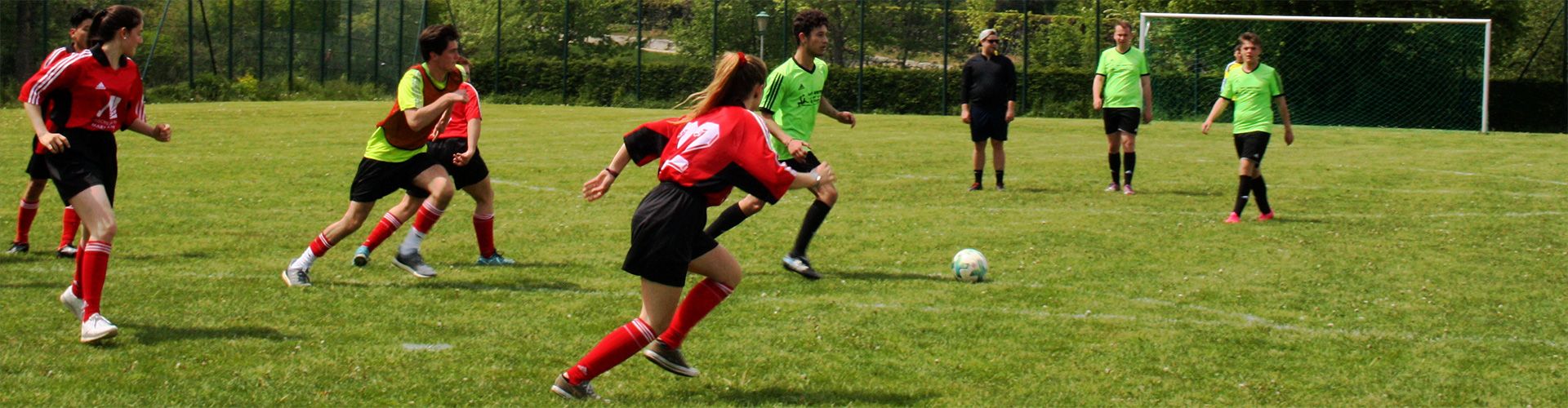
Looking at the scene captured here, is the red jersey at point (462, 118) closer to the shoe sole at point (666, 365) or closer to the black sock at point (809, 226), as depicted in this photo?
the black sock at point (809, 226)

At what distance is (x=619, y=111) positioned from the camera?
32.3 metres

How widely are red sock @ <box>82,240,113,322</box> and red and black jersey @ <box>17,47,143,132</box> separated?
650mm

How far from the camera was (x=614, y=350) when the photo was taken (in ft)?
18.4

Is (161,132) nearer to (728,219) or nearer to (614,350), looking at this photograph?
(728,219)

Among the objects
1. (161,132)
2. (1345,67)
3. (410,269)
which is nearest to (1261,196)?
(410,269)

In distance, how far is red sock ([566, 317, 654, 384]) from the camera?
18.4ft

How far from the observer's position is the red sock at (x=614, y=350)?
5.61m

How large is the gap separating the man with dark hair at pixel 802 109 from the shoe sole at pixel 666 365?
3.02 meters

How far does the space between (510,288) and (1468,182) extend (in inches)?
466

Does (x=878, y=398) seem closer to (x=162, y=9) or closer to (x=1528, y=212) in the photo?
(x=1528, y=212)

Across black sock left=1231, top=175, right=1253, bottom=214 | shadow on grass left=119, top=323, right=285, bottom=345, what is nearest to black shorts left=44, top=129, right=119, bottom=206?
shadow on grass left=119, top=323, right=285, bottom=345

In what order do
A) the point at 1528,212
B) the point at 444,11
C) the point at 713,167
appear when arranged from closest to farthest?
the point at 713,167
the point at 1528,212
the point at 444,11

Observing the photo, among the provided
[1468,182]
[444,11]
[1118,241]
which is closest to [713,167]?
[1118,241]

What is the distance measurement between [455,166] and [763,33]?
98.7ft
